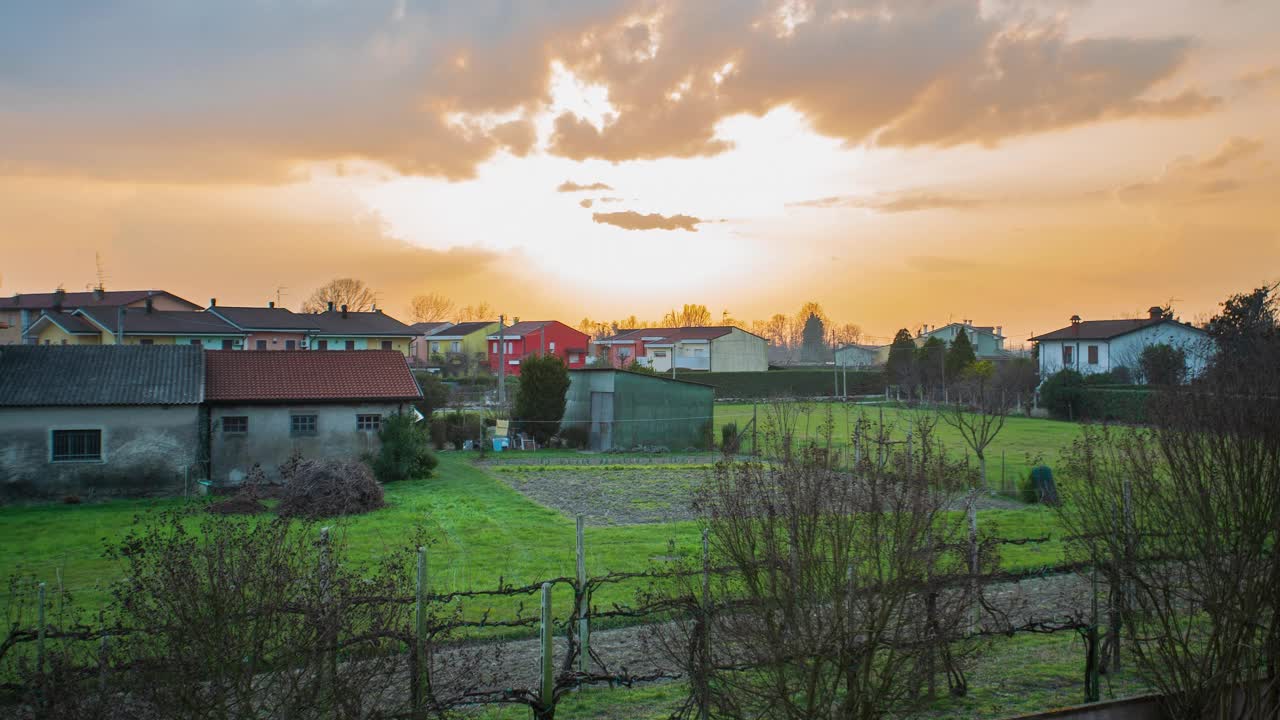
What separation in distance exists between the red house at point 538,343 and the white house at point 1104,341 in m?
36.5

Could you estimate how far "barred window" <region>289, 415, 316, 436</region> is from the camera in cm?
2438

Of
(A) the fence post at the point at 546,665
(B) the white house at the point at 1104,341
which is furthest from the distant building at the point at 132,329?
(B) the white house at the point at 1104,341

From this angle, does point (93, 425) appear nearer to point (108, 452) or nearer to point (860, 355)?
point (108, 452)

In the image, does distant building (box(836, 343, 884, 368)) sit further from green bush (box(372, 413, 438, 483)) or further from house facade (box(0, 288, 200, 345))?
green bush (box(372, 413, 438, 483))

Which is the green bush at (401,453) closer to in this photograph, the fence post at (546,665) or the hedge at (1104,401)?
the fence post at (546,665)

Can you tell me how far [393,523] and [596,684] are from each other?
10.1m

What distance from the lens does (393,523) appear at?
58.9 feet

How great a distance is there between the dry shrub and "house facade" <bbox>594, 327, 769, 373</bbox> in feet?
178

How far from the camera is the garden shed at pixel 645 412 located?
32312 millimetres

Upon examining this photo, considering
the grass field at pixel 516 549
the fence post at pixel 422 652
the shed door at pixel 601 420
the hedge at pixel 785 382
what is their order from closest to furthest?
1. the fence post at pixel 422 652
2. the grass field at pixel 516 549
3. the shed door at pixel 601 420
4. the hedge at pixel 785 382

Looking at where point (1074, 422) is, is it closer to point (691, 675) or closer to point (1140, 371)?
point (1140, 371)

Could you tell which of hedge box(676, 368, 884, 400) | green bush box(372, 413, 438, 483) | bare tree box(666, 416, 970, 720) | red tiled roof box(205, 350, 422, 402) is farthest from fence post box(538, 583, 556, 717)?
hedge box(676, 368, 884, 400)

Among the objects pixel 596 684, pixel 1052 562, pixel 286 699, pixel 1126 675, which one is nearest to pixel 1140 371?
pixel 1052 562

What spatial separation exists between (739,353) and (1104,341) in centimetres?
3244
